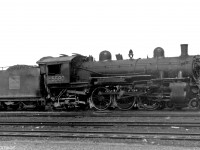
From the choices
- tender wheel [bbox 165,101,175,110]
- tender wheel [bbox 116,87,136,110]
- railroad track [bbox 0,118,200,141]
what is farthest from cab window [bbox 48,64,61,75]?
tender wheel [bbox 165,101,175,110]

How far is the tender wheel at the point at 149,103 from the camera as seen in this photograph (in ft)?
50.1

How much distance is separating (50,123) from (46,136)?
8.33ft

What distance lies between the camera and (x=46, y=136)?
981 centimetres

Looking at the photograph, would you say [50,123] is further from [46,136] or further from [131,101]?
[131,101]

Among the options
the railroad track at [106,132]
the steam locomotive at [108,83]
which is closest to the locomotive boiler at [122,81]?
the steam locomotive at [108,83]

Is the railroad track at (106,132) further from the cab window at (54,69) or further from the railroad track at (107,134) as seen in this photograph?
the cab window at (54,69)

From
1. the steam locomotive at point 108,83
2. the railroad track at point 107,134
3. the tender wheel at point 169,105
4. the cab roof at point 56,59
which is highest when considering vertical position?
the cab roof at point 56,59

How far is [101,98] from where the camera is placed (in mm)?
16281

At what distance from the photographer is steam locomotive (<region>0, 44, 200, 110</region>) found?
14.8 m

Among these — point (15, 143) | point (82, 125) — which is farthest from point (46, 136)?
point (82, 125)

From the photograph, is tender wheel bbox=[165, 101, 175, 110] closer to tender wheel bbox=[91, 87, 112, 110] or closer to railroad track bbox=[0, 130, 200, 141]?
tender wheel bbox=[91, 87, 112, 110]

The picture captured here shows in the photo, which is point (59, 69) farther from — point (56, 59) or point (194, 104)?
point (194, 104)

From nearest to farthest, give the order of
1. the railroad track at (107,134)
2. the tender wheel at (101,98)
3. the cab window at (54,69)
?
the railroad track at (107,134)
the tender wheel at (101,98)
the cab window at (54,69)

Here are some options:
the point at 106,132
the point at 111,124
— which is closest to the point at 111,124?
the point at 111,124
